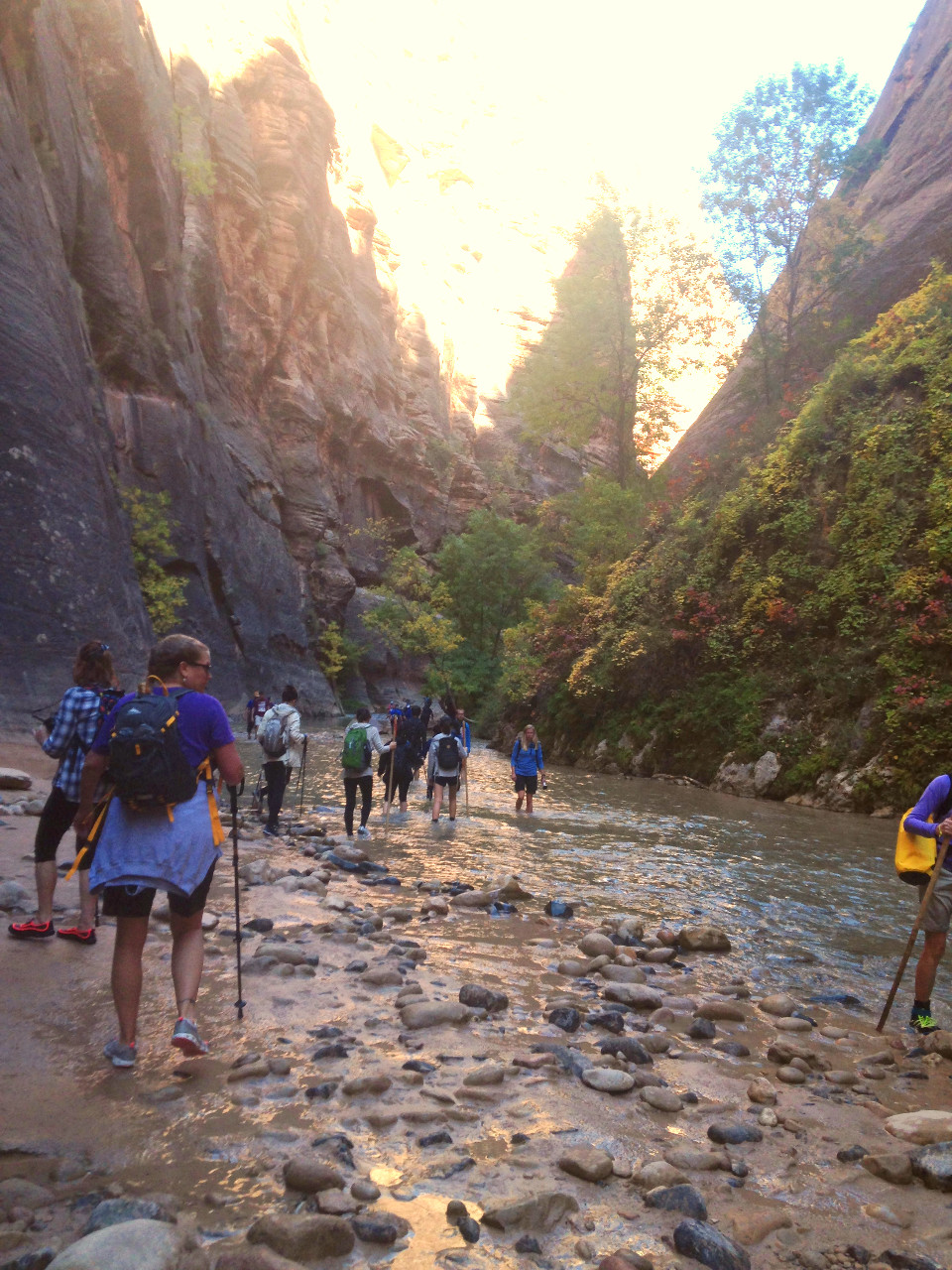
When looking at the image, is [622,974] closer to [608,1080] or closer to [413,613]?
[608,1080]

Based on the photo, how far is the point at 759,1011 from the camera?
5.49 meters

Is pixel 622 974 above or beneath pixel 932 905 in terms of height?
beneath

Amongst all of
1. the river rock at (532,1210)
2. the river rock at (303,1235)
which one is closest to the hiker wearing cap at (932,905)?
the river rock at (532,1210)

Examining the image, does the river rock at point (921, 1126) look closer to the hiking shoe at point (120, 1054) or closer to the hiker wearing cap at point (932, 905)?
the hiker wearing cap at point (932, 905)

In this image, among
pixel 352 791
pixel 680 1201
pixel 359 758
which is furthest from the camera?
Answer: pixel 352 791

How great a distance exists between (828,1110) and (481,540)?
1937 inches

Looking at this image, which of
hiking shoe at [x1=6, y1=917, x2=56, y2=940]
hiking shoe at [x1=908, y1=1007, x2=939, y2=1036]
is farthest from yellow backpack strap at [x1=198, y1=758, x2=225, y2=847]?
hiking shoe at [x1=908, y1=1007, x2=939, y2=1036]

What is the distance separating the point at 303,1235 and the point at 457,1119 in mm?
1138

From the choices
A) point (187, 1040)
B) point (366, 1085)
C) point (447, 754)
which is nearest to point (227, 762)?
point (187, 1040)

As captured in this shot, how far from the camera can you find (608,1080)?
160 inches

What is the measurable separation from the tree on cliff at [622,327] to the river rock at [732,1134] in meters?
37.3

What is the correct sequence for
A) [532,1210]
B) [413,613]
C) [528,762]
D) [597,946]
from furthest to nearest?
[413,613], [528,762], [597,946], [532,1210]

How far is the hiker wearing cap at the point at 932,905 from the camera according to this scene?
523 centimetres

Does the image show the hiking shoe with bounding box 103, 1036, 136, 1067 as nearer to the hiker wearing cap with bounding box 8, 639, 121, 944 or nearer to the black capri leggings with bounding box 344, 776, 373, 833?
the hiker wearing cap with bounding box 8, 639, 121, 944
